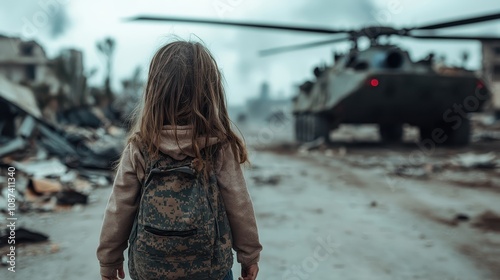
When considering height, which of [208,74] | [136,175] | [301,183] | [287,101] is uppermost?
[208,74]

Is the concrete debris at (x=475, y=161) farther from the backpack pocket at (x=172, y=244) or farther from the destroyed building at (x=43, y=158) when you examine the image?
the backpack pocket at (x=172, y=244)

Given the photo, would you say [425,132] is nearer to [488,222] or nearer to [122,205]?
[488,222]

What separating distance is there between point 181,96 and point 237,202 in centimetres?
39

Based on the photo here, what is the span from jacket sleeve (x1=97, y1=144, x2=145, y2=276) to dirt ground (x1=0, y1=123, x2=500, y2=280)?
1.37m

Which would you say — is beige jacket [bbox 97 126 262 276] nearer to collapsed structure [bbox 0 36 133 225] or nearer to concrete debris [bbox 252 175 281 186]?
collapsed structure [bbox 0 36 133 225]

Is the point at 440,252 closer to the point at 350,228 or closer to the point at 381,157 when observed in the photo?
the point at 350,228

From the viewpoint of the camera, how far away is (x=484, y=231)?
367 cm

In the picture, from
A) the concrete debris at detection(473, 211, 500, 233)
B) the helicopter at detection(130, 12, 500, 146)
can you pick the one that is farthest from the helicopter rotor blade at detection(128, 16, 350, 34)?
the concrete debris at detection(473, 211, 500, 233)

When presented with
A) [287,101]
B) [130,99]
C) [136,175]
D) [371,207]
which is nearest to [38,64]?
[130,99]

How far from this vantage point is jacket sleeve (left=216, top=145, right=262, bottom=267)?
1514 millimetres

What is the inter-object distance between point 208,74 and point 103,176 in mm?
5103

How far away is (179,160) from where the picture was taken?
143 centimetres

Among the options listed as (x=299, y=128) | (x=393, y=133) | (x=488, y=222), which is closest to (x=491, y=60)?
(x=393, y=133)

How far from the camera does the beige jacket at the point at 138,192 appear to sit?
1.44 m
